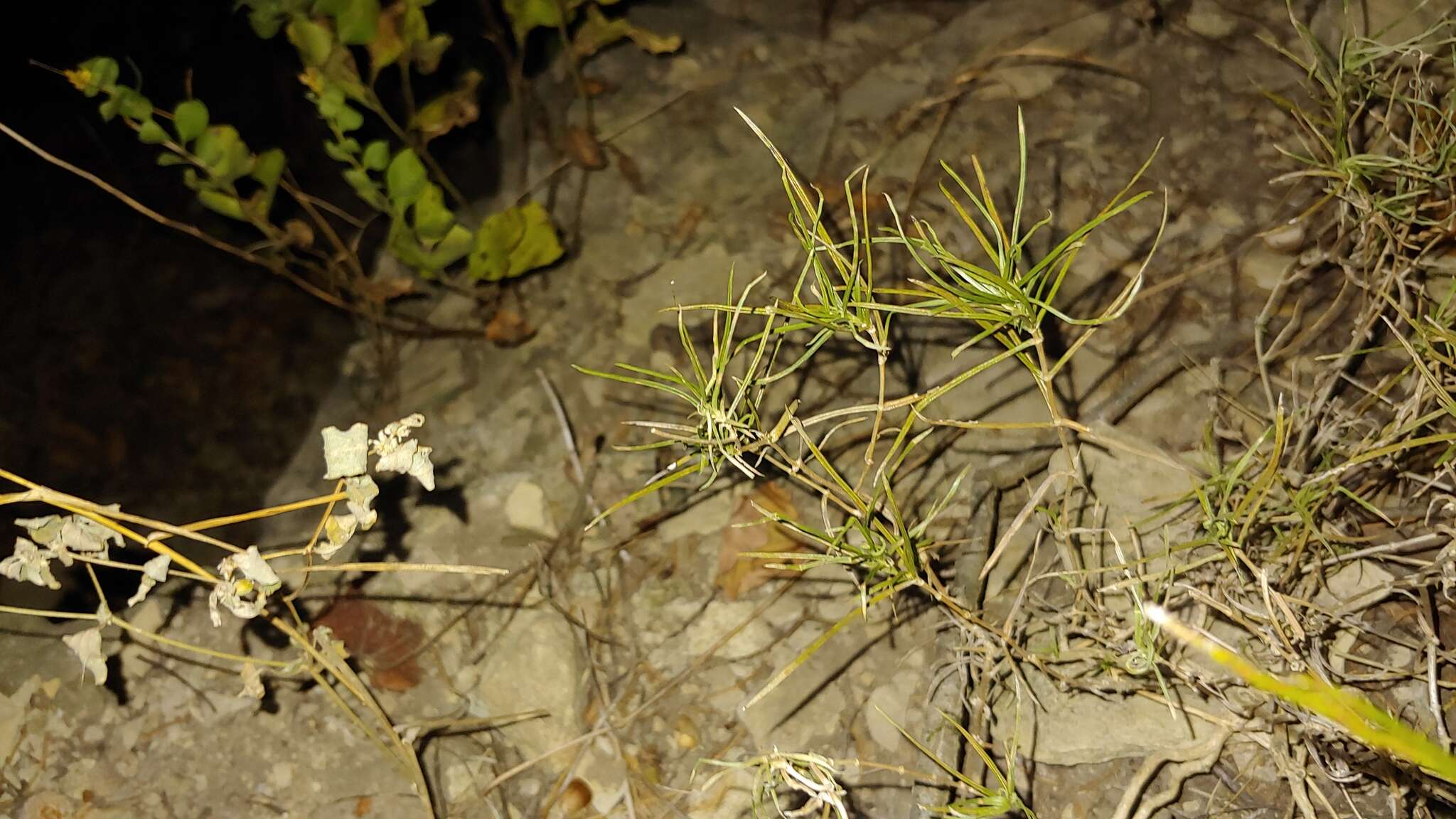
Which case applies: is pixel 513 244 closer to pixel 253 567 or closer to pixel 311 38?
pixel 311 38

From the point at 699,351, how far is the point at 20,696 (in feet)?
3.76

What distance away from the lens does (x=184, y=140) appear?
4.55 ft

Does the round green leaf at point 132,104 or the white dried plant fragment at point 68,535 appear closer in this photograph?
the white dried plant fragment at point 68,535

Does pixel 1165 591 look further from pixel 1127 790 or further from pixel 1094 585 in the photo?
pixel 1127 790

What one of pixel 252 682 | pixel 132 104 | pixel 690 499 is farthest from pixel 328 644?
pixel 132 104

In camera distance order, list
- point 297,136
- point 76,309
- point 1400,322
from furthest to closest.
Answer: point 297,136 → point 76,309 → point 1400,322

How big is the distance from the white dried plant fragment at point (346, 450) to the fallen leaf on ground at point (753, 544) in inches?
21.5

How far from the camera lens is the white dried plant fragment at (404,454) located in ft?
3.68

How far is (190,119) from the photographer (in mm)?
1351

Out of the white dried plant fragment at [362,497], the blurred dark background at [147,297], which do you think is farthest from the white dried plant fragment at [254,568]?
the blurred dark background at [147,297]

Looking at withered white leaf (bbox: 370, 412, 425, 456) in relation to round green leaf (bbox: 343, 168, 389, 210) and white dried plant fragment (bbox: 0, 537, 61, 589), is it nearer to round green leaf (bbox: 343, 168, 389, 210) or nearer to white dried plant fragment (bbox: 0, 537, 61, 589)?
white dried plant fragment (bbox: 0, 537, 61, 589)

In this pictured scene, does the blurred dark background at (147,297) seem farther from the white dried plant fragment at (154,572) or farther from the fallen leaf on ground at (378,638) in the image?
the white dried plant fragment at (154,572)

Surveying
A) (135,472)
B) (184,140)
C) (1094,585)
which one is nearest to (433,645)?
(135,472)

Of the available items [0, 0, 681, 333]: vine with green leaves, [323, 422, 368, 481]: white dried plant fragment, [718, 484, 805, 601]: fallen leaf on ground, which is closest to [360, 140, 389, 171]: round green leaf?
[0, 0, 681, 333]: vine with green leaves
